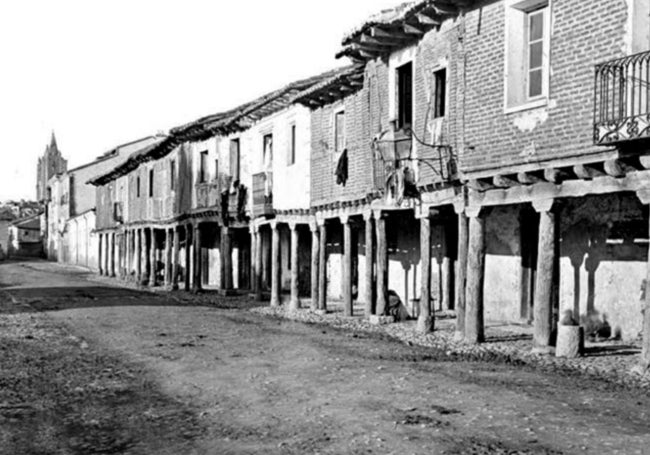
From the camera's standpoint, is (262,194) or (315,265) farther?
(262,194)

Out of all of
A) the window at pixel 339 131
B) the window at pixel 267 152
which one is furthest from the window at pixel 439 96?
the window at pixel 267 152

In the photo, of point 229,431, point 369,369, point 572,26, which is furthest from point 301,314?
point 229,431

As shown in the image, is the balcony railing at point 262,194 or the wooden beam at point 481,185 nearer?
the wooden beam at point 481,185

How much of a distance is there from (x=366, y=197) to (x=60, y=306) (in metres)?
11.0

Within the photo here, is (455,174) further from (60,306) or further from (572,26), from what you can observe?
(60,306)

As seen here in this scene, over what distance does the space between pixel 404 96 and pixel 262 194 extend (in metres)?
9.15

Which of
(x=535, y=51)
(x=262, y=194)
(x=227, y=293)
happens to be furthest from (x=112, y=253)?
(x=535, y=51)

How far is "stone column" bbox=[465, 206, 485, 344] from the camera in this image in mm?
13789

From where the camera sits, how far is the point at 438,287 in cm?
2108

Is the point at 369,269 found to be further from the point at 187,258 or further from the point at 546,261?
the point at 187,258

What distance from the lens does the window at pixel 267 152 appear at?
2589 centimetres

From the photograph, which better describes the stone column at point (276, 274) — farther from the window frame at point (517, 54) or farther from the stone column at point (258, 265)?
the window frame at point (517, 54)

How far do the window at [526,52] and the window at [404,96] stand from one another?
4550 millimetres

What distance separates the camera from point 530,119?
12.4 m
